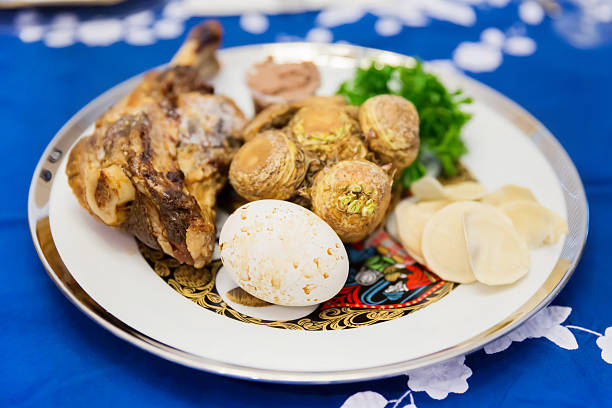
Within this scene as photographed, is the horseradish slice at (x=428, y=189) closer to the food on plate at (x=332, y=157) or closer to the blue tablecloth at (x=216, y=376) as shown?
the food on plate at (x=332, y=157)

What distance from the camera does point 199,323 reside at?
5.08 ft

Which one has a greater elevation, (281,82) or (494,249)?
(281,82)

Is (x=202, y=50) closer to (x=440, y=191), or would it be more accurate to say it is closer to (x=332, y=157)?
(x=332, y=157)

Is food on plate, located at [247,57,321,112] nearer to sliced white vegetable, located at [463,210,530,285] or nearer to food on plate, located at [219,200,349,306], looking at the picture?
food on plate, located at [219,200,349,306]

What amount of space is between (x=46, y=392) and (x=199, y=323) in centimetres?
45

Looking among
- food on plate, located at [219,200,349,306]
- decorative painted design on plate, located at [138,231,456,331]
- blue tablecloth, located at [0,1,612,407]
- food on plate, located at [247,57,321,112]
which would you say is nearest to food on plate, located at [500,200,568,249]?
blue tablecloth, located at [0,1,612,407]

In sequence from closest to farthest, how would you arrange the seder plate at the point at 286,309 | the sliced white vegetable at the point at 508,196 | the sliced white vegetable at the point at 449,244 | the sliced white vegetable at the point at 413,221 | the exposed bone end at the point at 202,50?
1. the seder plate at the point at 286,309
2. the sliced white vegetable at the point at 449,244
3. the sliced white vegetable at the point at 413,221
4. the sliced white vegetable at the point at 508,196
5. the exposed bone end at the point at 202,50

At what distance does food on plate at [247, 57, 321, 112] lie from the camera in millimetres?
2205

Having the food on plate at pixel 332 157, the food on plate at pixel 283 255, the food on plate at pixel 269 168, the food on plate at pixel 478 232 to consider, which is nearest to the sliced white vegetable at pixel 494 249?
the food on plate at pixel 478 232

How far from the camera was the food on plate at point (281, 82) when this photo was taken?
7.23 ft

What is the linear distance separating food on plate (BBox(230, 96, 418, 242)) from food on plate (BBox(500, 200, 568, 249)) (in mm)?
423

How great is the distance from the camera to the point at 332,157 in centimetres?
183

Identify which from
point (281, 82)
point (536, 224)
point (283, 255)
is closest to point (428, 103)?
point (281, 82)

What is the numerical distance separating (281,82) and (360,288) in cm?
94
